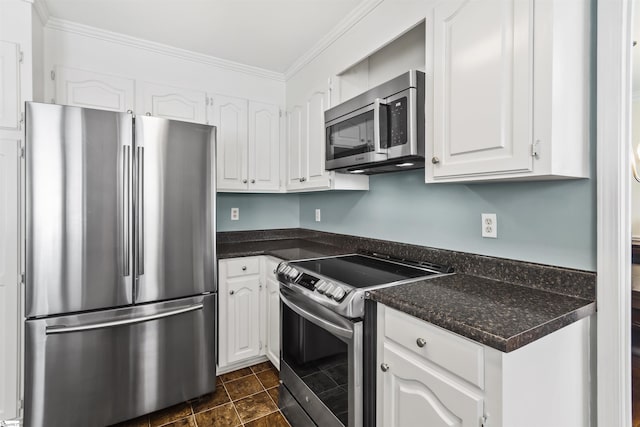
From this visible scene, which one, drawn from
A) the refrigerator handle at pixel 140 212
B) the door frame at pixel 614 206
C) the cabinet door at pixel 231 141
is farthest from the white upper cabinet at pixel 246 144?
the door frame at pixel 614 206

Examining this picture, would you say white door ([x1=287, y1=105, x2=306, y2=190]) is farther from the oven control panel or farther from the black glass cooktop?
the oven control panel

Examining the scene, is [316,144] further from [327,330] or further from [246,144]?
[327,330]

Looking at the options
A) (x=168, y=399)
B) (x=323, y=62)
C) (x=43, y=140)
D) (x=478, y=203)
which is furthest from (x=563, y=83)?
(x=168, y=399)

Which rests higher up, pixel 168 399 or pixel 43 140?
pixel 43 140

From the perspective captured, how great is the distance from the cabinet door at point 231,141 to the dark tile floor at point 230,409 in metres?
1.47

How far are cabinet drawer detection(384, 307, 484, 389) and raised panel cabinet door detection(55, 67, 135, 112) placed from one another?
2.28m

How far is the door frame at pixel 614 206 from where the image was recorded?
1.08 metres

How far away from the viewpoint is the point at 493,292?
1.25 meters

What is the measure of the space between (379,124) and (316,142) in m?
0.78

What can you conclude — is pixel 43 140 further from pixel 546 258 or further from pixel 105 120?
pixel 546 258

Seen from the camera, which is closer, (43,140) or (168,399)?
(43,140)

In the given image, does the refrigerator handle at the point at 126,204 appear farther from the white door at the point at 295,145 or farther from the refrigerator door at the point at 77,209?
the white door at the point at 295,145

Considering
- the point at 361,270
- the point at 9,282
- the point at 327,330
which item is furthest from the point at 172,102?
the point at 327,330

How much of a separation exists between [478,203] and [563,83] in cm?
62
